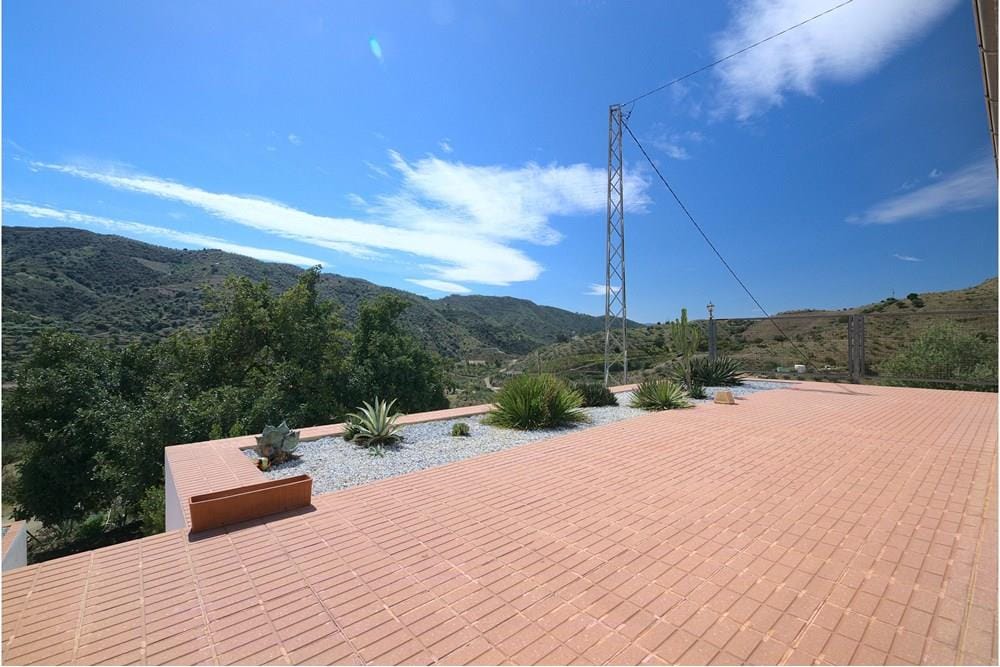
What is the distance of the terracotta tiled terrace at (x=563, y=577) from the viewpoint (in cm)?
192

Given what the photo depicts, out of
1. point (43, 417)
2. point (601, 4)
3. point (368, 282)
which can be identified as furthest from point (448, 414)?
point (368, 282)

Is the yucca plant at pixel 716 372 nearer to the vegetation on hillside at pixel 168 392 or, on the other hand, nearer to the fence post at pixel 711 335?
the fence post at pixel 711 335

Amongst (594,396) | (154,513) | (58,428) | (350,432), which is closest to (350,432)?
(350,432)

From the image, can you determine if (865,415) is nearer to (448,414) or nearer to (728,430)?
(728,430)

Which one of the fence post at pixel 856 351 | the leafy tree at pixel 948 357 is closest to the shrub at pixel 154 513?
the fence post at pixel 856 351

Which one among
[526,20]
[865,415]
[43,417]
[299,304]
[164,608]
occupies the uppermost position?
[526,20]

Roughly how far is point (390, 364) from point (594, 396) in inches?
483

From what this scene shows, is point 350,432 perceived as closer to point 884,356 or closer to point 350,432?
point 350,432

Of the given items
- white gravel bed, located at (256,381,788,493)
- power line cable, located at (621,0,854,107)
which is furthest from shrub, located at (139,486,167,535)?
power line cable, located at (621,0,854,107)

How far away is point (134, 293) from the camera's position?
36.2 m

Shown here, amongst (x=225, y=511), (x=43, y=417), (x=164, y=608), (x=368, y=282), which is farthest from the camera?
(x=368, y=282)

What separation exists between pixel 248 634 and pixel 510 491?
7.33ft

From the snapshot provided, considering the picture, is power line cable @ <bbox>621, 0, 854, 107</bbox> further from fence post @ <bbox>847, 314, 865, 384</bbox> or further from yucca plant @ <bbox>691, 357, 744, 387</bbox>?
fence post @ <bbox>847, 314, 865, 384</bbox>

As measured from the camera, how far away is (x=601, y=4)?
26.3 feet
